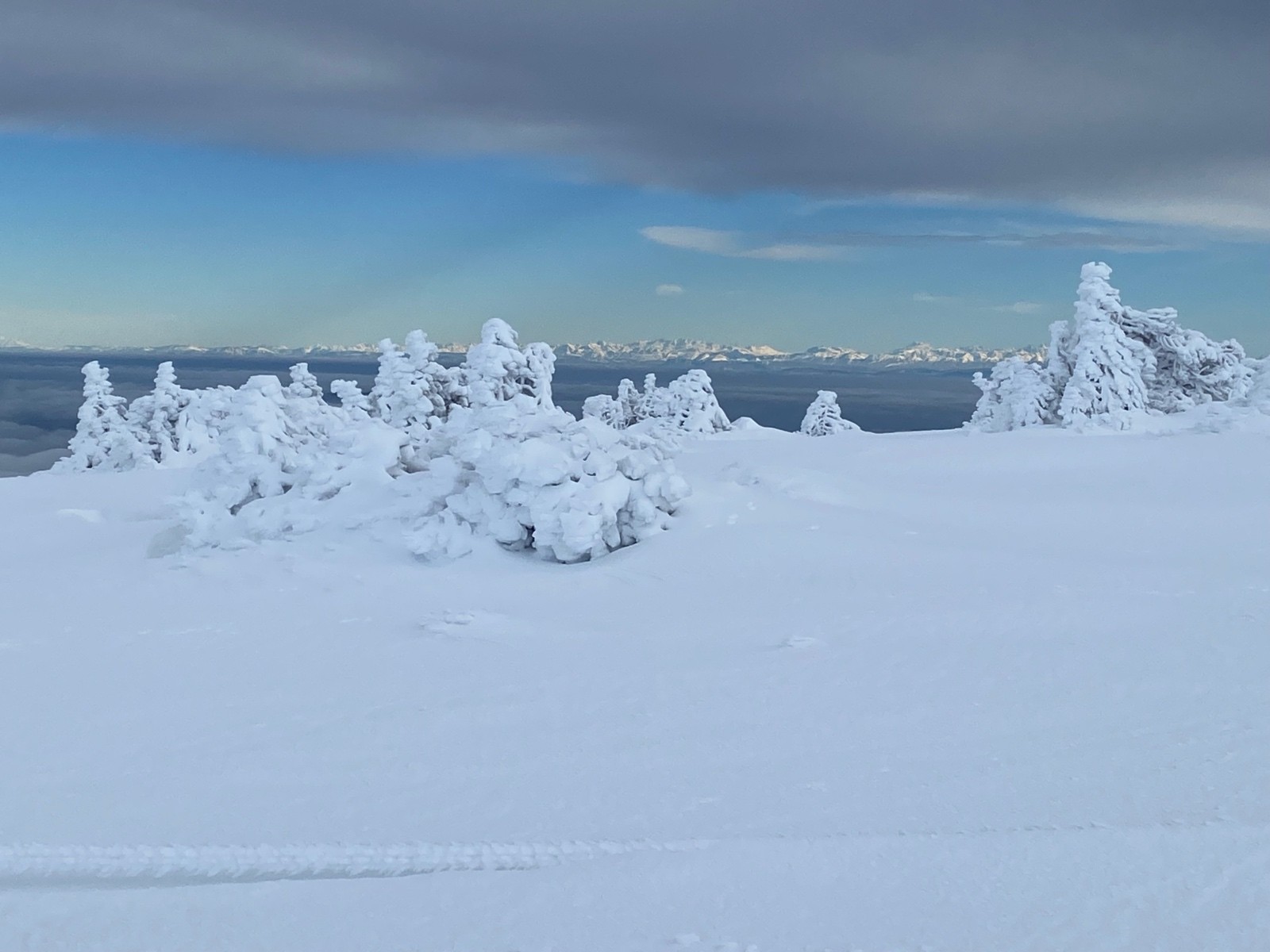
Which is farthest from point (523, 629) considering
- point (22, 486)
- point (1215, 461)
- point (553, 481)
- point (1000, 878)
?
point (22, 486)

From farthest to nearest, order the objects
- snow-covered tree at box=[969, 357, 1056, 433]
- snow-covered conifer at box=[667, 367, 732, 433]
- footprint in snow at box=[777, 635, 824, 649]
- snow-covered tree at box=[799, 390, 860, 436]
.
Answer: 1. snow-covered tree at box=[799, 390, 860, 436]
2. snow-covered conifer at box=[667, 367, 732, 433]
3. snow-covered tree at box=[969, 357, 1056, 433]
4. footprint in snow at box=[777, 635, 824, 649]

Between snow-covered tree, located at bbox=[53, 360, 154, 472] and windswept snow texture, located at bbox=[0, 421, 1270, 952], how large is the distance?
3564cm

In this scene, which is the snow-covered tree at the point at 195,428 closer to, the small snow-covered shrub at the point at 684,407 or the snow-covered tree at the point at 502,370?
the small snow-covered shrub at the point at 684,407

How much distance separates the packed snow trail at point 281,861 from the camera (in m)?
4.28

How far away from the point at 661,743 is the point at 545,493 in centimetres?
490

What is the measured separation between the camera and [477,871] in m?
4.21

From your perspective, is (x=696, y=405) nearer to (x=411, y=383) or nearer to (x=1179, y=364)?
(x=411, y=383)

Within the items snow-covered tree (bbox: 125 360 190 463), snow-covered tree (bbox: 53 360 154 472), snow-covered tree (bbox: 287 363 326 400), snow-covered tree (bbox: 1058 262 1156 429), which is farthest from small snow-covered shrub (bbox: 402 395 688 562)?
snow-covered tree (bbox: 125 360 190 463)

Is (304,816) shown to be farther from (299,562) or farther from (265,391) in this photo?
(265,391)

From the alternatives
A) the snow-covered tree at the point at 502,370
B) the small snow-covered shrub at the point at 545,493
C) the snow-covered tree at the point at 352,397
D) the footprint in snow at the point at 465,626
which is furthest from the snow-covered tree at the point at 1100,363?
the snow-covered tree at the point at 352,397

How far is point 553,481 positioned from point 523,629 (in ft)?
8.49

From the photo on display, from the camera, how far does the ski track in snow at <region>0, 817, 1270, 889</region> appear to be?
4254mm

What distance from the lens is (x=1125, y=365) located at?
1051 inches

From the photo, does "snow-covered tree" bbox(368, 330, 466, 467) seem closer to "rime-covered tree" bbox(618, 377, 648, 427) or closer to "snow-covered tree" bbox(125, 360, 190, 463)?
"snow-covered tree" bbox(125, 360, 190, 463)
